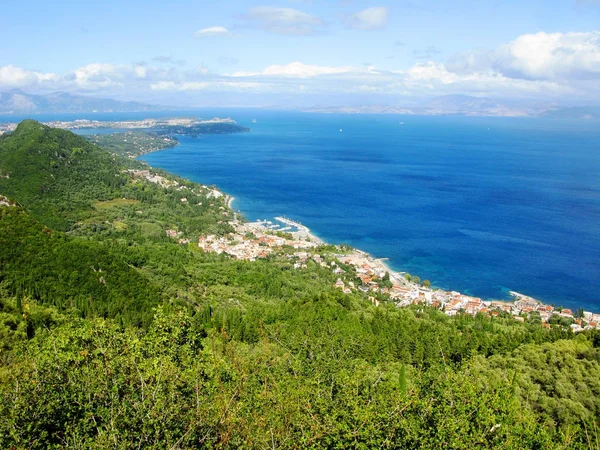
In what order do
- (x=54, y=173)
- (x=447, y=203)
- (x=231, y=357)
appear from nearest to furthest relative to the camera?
(x=231, y=357), (x=54, y=173), (x=447, y=203)

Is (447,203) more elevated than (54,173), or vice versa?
(54,173)

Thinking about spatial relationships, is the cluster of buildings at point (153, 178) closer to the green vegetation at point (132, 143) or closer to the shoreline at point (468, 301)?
the green vegetation at point (132, 143)

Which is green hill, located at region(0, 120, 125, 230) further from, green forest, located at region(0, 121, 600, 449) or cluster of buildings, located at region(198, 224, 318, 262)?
cluster of buildings, located at region(198, 224, 318, 262)

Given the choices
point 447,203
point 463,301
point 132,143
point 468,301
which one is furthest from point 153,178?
point 132,143

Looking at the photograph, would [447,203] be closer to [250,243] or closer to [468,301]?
[250,243]

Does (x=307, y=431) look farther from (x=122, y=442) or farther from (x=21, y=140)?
(x=21, y=140)

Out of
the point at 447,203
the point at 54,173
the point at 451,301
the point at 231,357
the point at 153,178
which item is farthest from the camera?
the point at 153,178
